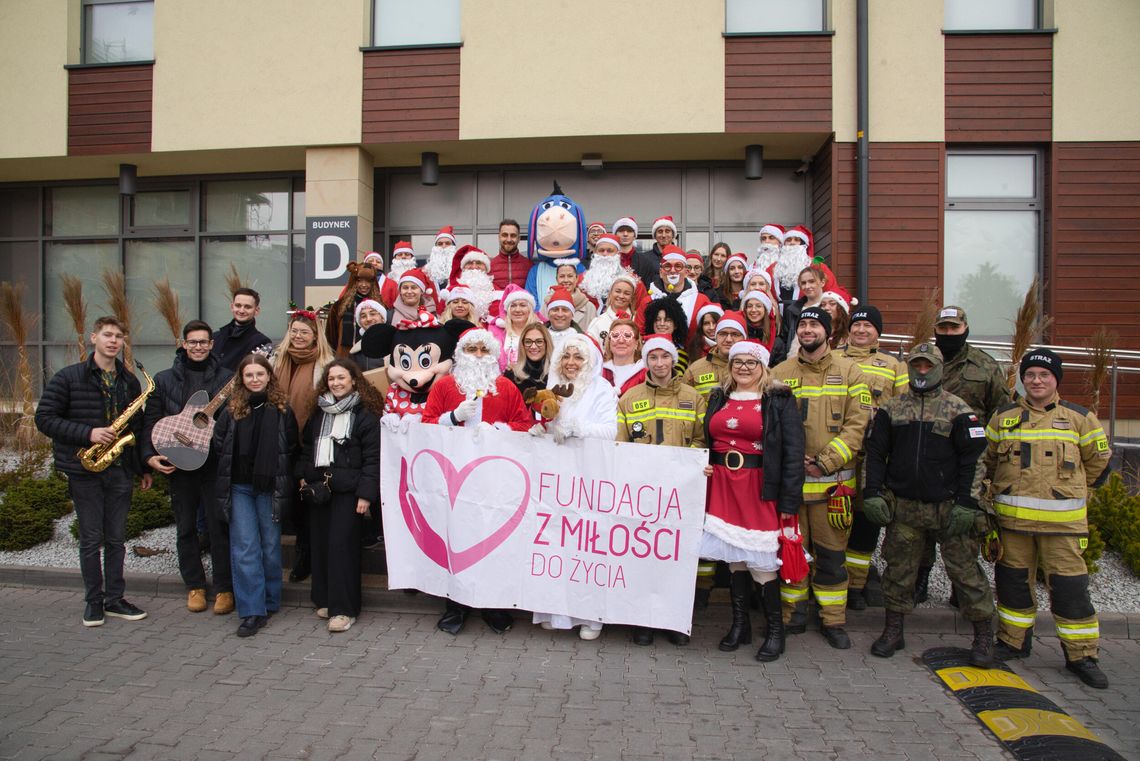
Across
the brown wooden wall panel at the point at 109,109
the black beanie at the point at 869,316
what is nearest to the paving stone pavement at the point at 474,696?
the black beanie at the point at 869,316

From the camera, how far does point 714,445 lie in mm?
5102

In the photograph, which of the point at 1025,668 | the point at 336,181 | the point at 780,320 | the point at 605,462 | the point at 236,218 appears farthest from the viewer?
the point at 236,218

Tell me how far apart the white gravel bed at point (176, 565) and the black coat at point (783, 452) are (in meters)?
1.78

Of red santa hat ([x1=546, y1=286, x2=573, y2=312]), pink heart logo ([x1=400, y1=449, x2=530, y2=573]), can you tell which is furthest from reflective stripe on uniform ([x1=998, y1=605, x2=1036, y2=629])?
red santa hat ([x1=546, y1=286, x2=573, y2=312])

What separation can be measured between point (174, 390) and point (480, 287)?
287cm

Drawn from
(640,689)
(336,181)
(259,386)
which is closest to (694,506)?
(640,689)

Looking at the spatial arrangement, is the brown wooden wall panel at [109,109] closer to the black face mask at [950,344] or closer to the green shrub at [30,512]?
the green shrub at [30,512]

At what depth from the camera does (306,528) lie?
617 centimetres

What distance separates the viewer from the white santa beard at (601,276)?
7.33m

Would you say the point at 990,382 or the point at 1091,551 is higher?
the point at 990,382

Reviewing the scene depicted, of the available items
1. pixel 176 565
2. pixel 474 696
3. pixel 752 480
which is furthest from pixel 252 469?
pixel 752 480

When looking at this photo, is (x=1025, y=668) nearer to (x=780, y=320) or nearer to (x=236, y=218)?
(x=780, y=320)

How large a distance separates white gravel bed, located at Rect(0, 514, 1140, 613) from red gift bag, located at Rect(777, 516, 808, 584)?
148 cm

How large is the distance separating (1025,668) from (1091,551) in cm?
162
